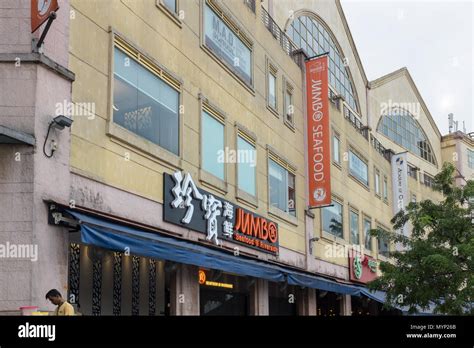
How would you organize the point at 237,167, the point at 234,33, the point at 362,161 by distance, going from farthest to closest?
the point at 362,161 < the point at 234,33 < the point at 237,167

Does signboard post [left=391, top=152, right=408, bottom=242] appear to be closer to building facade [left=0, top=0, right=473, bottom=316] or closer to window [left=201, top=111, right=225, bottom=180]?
building facade [left=0, top=0, right=473, bottom=316]

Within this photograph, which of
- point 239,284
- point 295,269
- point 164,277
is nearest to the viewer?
point 164,277

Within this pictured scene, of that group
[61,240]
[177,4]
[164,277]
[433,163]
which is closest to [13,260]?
[61,240]

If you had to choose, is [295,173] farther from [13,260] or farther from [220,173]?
[13,260]

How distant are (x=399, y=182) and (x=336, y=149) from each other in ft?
33.9

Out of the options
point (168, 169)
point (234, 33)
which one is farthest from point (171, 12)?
point (234, 33)

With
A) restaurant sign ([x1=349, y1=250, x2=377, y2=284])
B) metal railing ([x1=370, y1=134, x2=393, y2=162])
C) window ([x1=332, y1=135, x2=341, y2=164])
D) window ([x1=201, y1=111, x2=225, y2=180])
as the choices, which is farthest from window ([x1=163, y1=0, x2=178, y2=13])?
metal railing ([x1=370, y1=134, x2=393, y2=162])

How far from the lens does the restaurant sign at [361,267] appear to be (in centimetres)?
2811

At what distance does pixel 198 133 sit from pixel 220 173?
5.34 feet

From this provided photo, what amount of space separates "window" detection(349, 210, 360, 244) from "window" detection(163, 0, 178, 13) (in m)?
16.0

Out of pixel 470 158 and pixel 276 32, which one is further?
pixel 470 158

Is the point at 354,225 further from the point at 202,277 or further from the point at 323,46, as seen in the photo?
the point at 202,277

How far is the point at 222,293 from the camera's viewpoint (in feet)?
59.5

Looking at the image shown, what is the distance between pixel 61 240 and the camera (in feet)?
34.7
